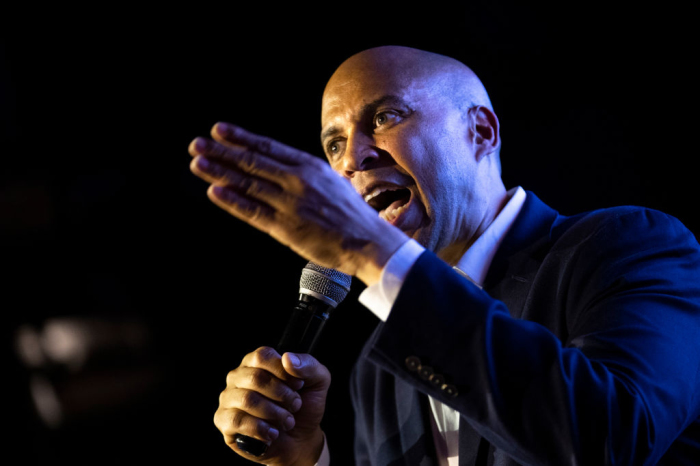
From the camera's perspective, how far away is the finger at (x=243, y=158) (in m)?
0.95

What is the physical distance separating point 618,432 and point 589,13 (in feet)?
5.72

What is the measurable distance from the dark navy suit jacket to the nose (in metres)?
0.64

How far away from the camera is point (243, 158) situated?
96 centimetres

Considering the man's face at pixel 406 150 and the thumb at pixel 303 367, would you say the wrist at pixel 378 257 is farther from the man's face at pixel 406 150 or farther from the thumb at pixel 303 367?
the man's face at pixel 406 150

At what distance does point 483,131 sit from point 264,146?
1.19 meters

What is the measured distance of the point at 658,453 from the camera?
100 centimetres

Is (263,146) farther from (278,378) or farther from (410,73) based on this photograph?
(410,73)

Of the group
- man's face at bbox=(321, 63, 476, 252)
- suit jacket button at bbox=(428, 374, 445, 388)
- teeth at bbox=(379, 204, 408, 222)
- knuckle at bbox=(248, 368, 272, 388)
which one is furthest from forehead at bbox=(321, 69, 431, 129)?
suit jacket button at bbox=(428, 374, 445, 388)

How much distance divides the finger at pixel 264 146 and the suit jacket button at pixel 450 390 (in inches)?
18.1

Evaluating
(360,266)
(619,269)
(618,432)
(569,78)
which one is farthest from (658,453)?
(569,78)

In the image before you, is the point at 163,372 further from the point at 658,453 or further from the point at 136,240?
the point at 658,453

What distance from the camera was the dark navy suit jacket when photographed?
0.90 metres

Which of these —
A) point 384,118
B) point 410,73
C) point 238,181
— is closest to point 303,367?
point 238,181

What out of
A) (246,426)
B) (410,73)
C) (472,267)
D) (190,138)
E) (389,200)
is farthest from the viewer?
(190,138)
